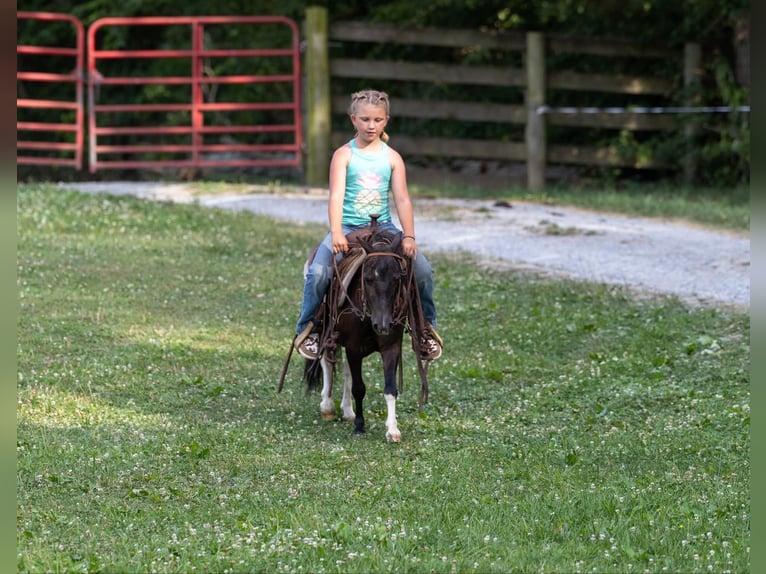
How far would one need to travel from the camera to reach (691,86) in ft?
67.0

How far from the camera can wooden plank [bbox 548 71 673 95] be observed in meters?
20.7

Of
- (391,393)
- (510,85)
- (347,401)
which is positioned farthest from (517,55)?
(391,393)

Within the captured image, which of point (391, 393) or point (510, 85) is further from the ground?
point (510, 85)

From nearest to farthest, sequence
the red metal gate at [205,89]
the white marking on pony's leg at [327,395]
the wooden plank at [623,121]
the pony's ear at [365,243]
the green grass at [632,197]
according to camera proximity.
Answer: the pony's ear at [365,243] → the white marking on pony's leg at [327,395] → the green grass at [632,197] → the wooden plank at [623,121] → the red metal gate at [205,89]

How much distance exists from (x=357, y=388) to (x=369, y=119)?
1.75 metres

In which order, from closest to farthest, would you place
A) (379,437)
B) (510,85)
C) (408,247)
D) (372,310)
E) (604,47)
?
(372,310), (408,247), (379,437), (604,47), (510,85)

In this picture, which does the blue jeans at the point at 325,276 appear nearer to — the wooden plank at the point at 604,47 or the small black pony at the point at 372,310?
the small black pony at the point at 372,310

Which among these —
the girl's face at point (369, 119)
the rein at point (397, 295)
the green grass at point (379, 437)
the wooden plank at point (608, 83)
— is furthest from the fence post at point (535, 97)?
the rein at point (397, 295)

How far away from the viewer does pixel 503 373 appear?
1002 cm

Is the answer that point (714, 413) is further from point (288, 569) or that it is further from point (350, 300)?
point (288, 569)

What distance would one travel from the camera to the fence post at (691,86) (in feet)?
66.7

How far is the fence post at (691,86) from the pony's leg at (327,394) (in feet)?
43.5

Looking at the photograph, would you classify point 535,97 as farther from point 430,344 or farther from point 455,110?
point 430,344

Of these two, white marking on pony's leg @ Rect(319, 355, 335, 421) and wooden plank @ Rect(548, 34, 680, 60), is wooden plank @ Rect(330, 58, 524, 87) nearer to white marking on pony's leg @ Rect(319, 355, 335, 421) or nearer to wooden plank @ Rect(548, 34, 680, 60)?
wooden plank @ Rect(548, 34, 680, 60)
